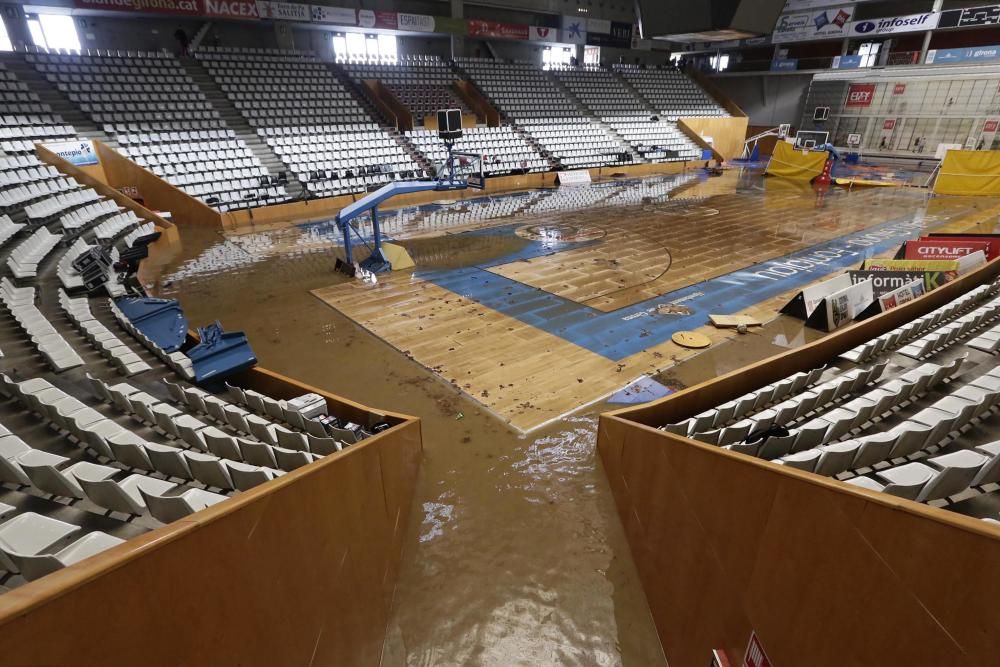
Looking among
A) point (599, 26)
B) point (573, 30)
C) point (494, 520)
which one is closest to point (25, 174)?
point (494, 520)

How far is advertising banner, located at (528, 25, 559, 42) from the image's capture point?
21.6 meters

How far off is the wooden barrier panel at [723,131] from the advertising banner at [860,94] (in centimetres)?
426

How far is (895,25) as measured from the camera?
67.9 ft

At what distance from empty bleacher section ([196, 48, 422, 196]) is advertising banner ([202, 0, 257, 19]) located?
1261mm

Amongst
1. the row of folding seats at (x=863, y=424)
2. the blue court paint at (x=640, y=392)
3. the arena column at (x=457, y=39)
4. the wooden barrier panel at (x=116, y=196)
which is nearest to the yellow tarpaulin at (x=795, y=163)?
the arena column at (x=457, y=39)

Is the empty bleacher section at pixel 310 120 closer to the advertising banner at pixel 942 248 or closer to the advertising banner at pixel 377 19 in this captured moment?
the advertising banner at pixel 377 19

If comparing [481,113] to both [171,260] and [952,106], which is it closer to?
[171,260]

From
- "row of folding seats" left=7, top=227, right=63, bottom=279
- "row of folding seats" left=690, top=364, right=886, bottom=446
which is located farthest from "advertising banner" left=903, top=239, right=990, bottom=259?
"row of folding seats" left=7, top=227, right=63, bottom=279

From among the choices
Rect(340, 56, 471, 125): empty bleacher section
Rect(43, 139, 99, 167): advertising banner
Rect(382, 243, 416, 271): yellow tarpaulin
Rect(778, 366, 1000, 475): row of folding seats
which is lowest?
Rect(382, 243, 416, 271): yellow tarpaulin

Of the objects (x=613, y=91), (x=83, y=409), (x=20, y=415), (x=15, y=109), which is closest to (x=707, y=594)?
(x=83, y=409)

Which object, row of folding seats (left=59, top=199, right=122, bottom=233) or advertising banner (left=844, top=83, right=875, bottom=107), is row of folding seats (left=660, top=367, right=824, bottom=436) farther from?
advertising banner (left=844, top=83, right=875, bottom=107)

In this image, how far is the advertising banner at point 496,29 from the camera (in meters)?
19.7

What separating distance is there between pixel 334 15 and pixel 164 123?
6845mm

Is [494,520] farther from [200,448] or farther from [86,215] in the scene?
Answer: [86,215]
